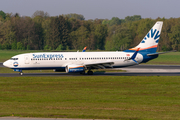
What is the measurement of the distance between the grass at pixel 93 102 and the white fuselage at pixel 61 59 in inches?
503

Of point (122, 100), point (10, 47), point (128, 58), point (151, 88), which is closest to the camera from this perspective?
point (122, 100)

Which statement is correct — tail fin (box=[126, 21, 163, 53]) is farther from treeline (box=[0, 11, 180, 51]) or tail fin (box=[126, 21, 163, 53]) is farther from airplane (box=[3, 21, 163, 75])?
treeline (box=[0, 11, 180, 51])

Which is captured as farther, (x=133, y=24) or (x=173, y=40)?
(x=133, y=24)

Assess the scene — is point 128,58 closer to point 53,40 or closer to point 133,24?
point 53,40

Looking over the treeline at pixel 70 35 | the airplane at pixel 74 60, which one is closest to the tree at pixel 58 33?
the treeline at pixel 70 35

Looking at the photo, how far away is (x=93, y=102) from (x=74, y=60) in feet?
70.1

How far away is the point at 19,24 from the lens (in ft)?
469

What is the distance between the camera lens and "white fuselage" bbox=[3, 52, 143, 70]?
3875cm

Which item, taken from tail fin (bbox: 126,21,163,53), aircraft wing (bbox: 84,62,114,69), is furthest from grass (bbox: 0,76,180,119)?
tail fin (bbox: 126,21,163,53)

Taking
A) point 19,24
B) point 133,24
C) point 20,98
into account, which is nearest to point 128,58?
point 20,98

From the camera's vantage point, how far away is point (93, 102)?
19.1m

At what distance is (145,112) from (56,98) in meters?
7.72

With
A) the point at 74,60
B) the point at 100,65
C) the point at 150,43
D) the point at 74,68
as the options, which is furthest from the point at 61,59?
the point at 150,43

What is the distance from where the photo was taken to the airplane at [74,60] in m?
38.7
